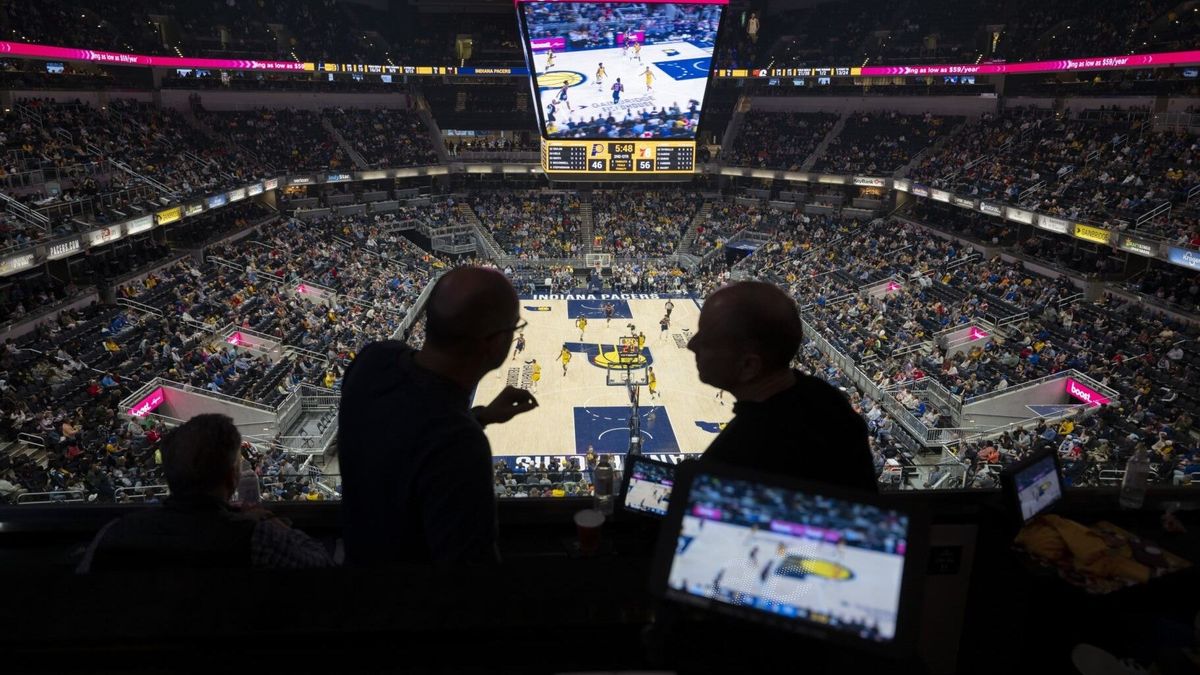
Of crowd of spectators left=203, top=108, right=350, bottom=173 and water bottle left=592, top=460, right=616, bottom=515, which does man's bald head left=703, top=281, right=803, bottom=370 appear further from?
crowd of spectators left=203, top=108, right=350, bottom=173

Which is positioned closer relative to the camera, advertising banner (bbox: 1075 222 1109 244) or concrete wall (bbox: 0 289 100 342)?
concrete wall (bbox: 0 289 100 342)

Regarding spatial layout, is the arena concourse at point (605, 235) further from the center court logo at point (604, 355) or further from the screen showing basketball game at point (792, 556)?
the center court logo at point (604, 355)

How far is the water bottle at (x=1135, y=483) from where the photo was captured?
3.17 metres

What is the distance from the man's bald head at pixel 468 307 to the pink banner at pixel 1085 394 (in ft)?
49.9

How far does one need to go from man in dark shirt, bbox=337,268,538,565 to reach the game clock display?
74.2ft

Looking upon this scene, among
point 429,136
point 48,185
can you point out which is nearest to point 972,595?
point 48,185

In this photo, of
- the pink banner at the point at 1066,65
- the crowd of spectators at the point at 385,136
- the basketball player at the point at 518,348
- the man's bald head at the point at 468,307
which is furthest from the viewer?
the crowd of spectators at the point at 385,136

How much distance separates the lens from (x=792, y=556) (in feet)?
4.88

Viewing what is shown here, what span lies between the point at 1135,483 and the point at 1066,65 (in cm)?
2715

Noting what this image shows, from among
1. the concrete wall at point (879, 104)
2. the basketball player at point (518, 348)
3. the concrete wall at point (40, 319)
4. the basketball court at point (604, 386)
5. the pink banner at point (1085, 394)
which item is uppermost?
the concrete wall at point (879, 104)

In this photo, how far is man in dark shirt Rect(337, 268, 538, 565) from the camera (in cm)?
171

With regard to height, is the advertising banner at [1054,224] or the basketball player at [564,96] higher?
the basketball player at [564,96]

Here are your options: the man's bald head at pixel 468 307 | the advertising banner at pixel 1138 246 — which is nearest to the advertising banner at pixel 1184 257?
the advertising banner at pixel 1138 246

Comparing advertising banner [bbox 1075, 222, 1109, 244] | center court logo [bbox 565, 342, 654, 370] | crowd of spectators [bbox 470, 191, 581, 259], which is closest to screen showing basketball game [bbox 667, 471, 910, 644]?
center court logo [bbox 565, 342, 654, 370]
